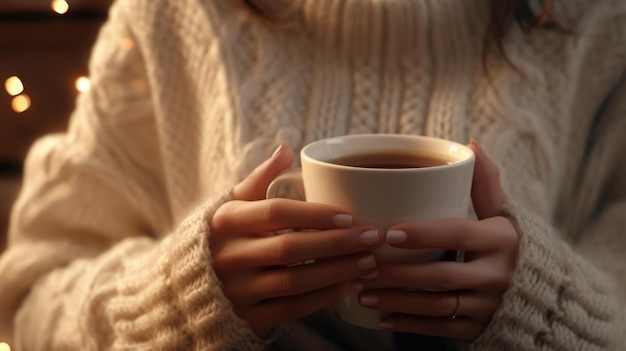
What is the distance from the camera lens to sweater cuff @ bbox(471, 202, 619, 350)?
1.65ft

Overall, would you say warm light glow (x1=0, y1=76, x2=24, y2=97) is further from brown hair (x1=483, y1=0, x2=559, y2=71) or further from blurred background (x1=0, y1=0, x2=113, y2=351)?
brown hair (x1=483, y1=0, x2=559, y2=71)

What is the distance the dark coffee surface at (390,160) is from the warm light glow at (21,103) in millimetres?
700

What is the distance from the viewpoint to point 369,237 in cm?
43

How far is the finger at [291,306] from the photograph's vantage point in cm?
48

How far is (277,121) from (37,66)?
574 mm

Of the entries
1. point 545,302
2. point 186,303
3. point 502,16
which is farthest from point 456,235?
point 502,16

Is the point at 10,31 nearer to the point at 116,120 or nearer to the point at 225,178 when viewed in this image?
the point at 116,120

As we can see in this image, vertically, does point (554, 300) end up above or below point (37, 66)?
below

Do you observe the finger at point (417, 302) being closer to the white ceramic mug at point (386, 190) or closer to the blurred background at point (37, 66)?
the white ceramic mug at point (386, 190)

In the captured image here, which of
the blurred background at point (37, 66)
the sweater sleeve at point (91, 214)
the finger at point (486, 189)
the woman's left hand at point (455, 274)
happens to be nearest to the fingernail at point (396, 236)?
the woman's left hand at point (455, 274)

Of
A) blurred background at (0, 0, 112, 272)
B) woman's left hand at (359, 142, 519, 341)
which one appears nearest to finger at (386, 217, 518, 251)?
woman's left hand at (359, 142, 519, 341)

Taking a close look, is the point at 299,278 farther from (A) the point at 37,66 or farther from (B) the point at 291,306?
(A) the point at 37,66

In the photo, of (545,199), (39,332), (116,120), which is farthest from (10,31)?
(545,199)

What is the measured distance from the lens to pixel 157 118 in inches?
31.5
